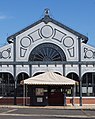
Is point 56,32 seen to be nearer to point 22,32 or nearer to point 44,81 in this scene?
point 22,32

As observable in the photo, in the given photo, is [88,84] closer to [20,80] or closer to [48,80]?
[48,80]

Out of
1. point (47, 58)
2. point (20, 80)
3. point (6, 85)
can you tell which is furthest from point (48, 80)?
point (6, 85)

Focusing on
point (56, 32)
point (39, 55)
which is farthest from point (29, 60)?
point (56, 32)

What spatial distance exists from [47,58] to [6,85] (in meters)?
5.19

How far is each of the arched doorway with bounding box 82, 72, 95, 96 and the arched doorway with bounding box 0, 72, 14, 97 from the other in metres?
Result: 7.60

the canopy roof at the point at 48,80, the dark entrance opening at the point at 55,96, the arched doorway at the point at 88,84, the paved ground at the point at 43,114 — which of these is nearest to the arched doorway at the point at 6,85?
the canopy roof at the point at 48,80

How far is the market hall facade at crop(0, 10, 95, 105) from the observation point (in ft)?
145

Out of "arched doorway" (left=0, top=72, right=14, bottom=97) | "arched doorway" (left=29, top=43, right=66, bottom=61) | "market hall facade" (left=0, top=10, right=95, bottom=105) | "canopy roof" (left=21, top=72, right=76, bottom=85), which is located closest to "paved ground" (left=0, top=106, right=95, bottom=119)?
"canopy roof" (left=21, top=72, right=76, bottom=85)

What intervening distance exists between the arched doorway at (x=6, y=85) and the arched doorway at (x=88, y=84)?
24.9ft

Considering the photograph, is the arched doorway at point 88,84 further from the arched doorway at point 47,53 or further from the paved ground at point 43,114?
the paved ground at point 43,114

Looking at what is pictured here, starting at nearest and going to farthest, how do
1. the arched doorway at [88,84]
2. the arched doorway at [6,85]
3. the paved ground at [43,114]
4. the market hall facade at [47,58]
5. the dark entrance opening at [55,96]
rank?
the paved ground at [43,114] < the dark entrance opening at [55,96] < the arched doorway at [88,84] < the market hall facade at [47,58] < the arched doorway at [6,85]

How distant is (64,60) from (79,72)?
2034 millimetres

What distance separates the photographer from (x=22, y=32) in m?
45.0

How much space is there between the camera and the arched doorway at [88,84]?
4412 cm
